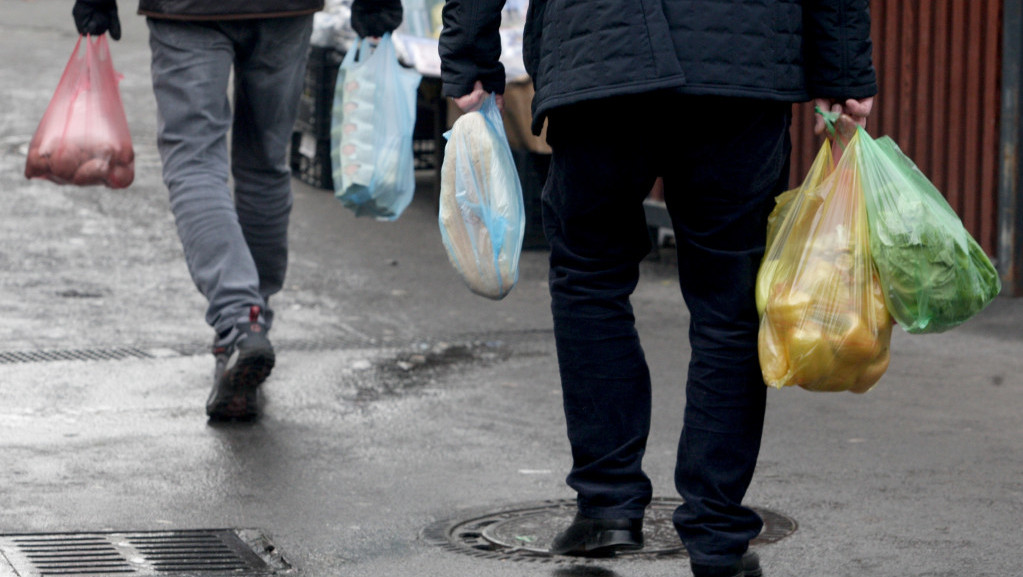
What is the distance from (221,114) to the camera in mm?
4633

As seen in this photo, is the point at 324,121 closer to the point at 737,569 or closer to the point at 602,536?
the point at 602,536

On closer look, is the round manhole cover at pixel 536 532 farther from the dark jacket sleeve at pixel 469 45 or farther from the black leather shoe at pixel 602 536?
the dark jacket sleeve at pixel 469 45

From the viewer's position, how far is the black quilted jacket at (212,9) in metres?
4.43

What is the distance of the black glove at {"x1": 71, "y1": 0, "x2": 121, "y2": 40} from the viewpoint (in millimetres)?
4715

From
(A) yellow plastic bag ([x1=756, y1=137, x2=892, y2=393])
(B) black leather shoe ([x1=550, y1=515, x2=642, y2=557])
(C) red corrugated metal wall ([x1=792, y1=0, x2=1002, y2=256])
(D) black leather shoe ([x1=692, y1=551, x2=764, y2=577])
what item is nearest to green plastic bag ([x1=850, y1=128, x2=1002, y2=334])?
(A) yellow plastic bag ([x1=756, y1=137, x2=892, y2=393])

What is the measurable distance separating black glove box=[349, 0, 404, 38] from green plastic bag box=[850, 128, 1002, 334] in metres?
1.97

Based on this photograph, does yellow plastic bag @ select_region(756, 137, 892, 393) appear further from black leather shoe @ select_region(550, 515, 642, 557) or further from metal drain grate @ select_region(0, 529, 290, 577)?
metal drain grate @ select_region(0, 529, 290, 577)

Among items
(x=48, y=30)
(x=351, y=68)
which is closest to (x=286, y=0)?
(x=351, y=68)

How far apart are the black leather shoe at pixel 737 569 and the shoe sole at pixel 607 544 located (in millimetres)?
158

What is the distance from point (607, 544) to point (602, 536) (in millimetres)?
18

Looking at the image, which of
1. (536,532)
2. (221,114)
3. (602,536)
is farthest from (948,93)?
(602,536)

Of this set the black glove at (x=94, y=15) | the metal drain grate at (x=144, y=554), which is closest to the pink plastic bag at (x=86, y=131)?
the black glove at (x=94, y=15)

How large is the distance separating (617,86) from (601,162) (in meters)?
0.21

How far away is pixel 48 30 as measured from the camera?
14703mm
